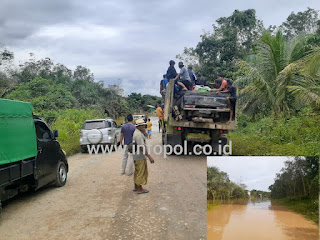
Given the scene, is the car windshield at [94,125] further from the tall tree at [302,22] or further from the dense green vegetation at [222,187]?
the tall tree at [302,22]

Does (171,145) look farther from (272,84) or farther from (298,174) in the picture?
(298,174)

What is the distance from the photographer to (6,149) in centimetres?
523

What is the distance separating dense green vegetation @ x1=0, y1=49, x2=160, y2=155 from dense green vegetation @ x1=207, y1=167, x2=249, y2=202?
464 inches

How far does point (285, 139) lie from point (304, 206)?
1070 centimetres

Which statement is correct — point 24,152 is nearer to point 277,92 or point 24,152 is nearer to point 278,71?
point 277,92

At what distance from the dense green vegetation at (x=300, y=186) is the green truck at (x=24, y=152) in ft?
14.4

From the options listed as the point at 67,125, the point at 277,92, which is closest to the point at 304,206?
the point at 277,92

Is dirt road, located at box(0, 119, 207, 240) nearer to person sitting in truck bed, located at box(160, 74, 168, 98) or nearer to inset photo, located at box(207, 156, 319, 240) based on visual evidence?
inset photo, located at box(207, 156, 319, 240)

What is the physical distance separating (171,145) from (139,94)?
4795 centimetres

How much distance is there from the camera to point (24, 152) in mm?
5809

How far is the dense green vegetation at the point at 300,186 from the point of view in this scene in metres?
1.96

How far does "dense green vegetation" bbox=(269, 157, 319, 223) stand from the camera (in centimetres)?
196

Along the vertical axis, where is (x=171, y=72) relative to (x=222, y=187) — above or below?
above

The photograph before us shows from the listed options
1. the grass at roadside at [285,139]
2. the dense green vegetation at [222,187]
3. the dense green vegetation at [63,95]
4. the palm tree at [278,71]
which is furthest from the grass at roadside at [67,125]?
the dense green vegetation at [222,187]
